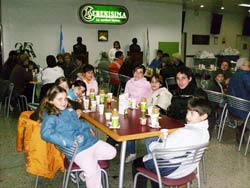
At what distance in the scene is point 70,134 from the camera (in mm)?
2318

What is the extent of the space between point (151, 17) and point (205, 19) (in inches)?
151

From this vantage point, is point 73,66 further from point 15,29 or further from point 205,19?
point 205,19

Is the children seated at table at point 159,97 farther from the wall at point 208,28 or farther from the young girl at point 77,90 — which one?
the wall at point 208,28

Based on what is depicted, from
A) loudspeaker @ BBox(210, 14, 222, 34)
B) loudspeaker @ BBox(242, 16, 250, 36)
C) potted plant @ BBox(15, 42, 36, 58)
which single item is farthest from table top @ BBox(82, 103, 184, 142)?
loudspeaker @ BBox(242, 16, 250, 36)

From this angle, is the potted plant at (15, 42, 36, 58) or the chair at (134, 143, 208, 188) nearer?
the chair at (134, 143, 208, 188)

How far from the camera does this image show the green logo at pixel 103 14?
9.54 m

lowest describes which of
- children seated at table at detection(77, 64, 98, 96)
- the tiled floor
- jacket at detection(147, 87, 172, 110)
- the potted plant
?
the tiled floor

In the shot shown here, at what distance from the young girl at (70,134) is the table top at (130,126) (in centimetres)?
17

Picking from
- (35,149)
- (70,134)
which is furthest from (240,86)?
(35,149)

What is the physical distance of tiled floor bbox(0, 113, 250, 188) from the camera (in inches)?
120

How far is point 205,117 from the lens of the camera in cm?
221

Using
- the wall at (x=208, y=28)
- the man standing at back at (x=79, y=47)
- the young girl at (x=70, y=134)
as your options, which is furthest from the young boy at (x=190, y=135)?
the wall at (x=208, y=28)

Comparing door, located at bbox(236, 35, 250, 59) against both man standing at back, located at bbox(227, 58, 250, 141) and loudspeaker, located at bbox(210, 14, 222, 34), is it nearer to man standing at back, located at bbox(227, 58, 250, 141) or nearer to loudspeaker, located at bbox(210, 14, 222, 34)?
loudspeaker, located at bbox(210, 14, 222, 34)

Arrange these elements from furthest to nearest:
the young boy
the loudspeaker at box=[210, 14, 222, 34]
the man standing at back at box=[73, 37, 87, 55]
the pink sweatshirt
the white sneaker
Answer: the loudspeaker at box=[210, 14, 222, 34] < the man standing at back at box=[73, 37, 87, 55] < the pink sweatshirt < the white sneaker < the young boy
